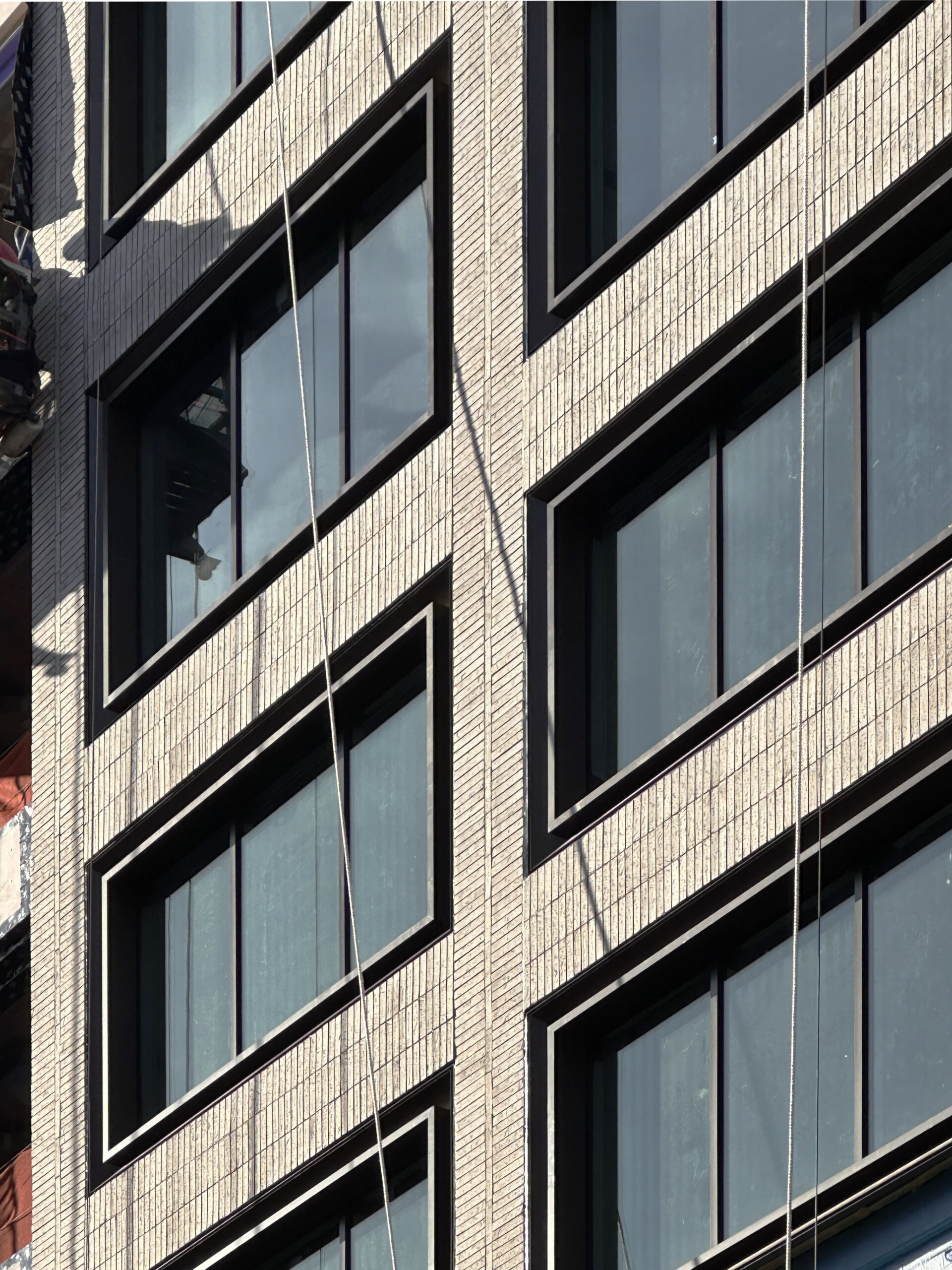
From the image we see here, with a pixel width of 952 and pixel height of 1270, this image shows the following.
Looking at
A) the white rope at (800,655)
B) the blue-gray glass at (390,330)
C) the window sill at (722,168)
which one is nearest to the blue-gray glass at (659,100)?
the window sill at (722,168)

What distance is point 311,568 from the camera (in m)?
24.7

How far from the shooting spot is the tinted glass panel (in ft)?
72.3

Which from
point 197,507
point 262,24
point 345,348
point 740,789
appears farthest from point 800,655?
point 262,24

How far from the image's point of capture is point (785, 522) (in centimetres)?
2044

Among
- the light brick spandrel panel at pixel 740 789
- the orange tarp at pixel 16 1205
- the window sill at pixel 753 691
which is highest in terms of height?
the orange tarp at pixel 16 1205

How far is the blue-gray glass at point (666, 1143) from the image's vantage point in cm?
1991

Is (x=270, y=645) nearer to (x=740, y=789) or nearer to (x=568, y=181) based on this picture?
(x=568, y=181)

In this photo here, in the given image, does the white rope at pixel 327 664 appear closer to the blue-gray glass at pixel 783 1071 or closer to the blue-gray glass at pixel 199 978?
the blue-gray glass at pixel 199 978

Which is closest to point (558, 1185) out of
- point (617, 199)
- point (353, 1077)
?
point (353, 1077)

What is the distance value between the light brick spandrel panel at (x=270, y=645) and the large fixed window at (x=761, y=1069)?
4810mm

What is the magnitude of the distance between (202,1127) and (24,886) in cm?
487

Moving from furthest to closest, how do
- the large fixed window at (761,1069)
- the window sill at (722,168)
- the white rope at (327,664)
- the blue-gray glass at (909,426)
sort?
the white rope at (327,664) → the window sill at (722,168) → the blue-gray glass at (909,426) → the large fixed window at (761,1069)

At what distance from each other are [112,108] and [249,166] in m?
3.17

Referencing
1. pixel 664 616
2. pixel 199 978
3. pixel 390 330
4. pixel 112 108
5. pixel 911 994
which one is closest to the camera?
pixel 911 994
